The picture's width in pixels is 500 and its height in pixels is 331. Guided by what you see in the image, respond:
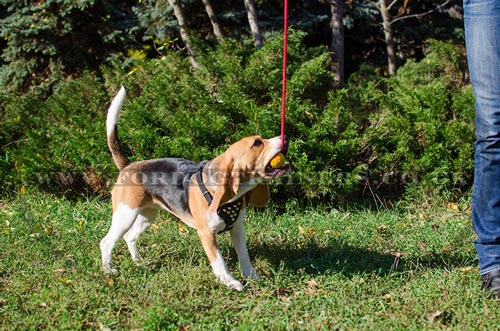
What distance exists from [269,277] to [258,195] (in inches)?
24.1

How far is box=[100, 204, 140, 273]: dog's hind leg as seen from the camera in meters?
4.41

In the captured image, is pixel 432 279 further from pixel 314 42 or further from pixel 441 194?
pixel 314 42

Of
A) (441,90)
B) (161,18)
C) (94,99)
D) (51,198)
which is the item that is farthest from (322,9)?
(51,198)

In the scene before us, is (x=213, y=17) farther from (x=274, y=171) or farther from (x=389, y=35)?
(x=274, y=171)

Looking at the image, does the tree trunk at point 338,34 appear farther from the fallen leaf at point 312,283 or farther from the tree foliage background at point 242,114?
the fallen leaf at point 312,283

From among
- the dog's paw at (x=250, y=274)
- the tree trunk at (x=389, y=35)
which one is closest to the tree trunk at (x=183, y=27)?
the tree trunk at (x=389, y=35)

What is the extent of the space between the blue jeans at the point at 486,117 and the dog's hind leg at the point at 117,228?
2.31m

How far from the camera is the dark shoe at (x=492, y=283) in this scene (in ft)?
12.3

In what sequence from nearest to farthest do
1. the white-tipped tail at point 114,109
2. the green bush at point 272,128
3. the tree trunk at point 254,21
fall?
the white-tipped tail at point 114,109
the green bush at point 272,128
the tree trunk at point 254,21

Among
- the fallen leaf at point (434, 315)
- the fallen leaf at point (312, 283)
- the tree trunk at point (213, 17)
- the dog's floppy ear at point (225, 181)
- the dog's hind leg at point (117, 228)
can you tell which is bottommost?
the fallen leaf at point (434, 315)

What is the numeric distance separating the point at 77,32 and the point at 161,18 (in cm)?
130

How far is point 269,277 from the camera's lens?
14.2 feet

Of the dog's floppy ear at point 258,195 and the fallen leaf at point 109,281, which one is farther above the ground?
the dog's floppy ear at point 258,195

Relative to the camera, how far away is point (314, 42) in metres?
9.29
